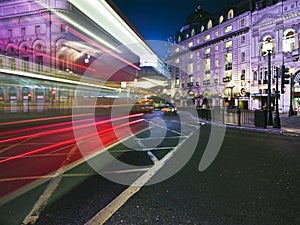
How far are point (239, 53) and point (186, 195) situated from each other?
4989 centimetres

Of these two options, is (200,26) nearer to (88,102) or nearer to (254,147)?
(88,102)

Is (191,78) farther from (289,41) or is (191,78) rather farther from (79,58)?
(79,58)

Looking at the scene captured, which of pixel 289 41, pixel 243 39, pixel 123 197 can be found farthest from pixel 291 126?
pixel 243 39

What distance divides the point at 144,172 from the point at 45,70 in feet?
36.9

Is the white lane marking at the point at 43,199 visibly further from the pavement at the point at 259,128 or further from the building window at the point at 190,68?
the building window at the point at 190,68

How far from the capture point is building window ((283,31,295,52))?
37.2 meters

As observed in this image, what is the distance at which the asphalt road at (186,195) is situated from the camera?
10.3 ft

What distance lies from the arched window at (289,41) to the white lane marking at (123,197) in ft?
136

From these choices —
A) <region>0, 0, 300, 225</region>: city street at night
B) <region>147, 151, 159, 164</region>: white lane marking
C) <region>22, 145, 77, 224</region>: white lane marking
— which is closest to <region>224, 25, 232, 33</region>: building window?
<region>0, 0, 300, 225</region>: city street at night

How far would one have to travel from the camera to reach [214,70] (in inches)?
2188

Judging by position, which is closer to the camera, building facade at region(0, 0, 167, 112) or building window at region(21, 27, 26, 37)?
building facade at region(0, 0, 167, 112)

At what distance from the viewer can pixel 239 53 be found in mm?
47781

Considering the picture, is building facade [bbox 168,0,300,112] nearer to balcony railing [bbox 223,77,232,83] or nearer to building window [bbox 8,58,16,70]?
balcony railing [bbox 223,77,232,83]

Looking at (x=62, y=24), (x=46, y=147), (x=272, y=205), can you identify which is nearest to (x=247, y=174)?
(x=272, y=205)
